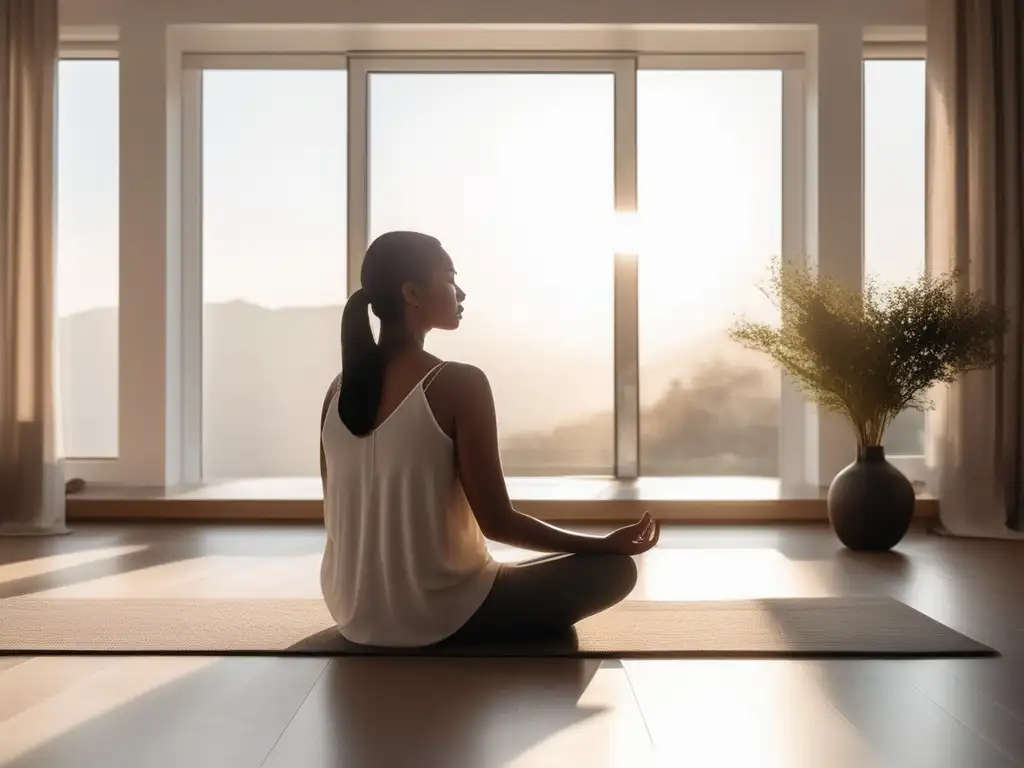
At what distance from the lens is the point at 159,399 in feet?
17.7

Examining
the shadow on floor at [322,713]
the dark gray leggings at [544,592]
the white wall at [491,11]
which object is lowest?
the shadow on floor at [322,713]

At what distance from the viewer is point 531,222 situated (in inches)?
230

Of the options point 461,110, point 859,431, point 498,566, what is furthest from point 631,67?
point 498,566

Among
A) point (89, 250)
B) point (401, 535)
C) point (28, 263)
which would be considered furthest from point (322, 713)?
point (89, 250)

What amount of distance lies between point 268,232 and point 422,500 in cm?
388

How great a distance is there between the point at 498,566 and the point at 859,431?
2.32 meters

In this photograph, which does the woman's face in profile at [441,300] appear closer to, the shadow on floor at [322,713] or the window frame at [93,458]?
the shadow on floor at [322,713]

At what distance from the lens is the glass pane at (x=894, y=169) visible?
5.69m

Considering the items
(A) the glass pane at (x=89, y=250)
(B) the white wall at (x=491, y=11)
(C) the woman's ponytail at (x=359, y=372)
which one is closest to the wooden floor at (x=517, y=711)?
(C) the woman's ponytail at (x=359, y=372)

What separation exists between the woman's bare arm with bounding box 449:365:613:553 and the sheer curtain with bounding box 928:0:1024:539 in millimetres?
3110

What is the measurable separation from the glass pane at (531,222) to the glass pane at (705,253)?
0.24m

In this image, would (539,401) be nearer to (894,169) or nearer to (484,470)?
(894,169)

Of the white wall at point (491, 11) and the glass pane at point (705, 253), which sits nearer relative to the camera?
the white wall at point (491, 11)

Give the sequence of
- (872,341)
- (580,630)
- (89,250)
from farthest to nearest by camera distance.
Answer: (89,250) → (872,341) → (580,630)
